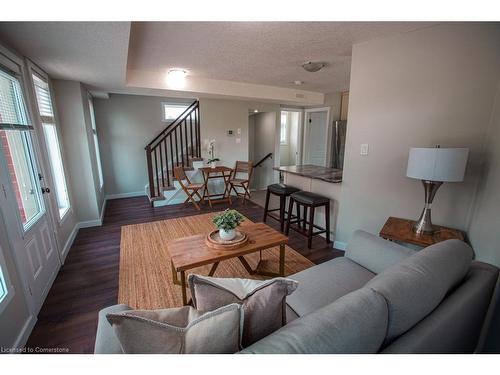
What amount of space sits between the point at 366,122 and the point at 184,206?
3.77 meters

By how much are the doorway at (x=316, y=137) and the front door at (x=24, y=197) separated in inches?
212

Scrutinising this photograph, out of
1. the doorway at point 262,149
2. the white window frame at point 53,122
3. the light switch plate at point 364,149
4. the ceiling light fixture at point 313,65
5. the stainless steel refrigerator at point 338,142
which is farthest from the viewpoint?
the doorway at point 262,149

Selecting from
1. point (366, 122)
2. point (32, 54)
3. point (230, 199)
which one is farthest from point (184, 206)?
point (366, 122)

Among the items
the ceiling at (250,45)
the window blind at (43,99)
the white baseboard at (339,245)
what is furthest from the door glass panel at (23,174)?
the white baseboard at (339,245)

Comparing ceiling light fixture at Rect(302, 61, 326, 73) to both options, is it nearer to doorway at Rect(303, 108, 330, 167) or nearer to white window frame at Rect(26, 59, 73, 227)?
doorway at Rect(303, 108, 330, 167)

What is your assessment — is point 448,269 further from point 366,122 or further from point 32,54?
point 32,54

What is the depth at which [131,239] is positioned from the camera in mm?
3217

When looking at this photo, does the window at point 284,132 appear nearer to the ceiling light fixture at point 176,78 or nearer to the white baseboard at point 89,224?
the ceiling light fixture at point 176,78

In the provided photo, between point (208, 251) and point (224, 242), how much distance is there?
0.16m

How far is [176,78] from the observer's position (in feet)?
12.1

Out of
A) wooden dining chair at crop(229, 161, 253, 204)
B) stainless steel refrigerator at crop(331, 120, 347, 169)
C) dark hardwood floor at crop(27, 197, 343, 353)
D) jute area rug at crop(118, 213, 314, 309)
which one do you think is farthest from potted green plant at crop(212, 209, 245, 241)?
stainless steel refrigerator at crop(331, 120, 347, 169)

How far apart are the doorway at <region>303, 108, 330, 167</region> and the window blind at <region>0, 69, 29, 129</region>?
5.39m

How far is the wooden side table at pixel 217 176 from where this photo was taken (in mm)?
4771

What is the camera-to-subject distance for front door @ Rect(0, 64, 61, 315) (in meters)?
1.70
